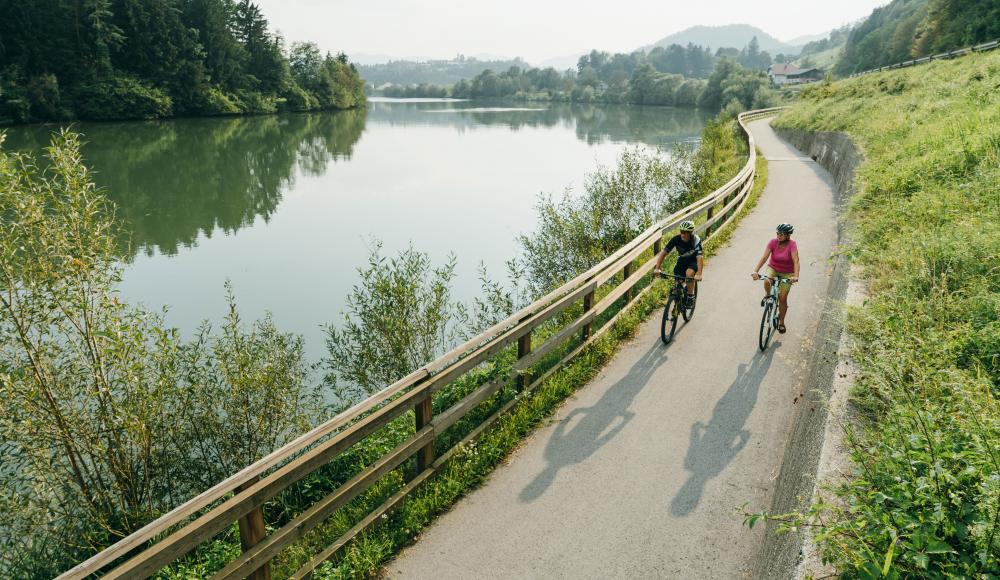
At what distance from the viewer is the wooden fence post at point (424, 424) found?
5527mm

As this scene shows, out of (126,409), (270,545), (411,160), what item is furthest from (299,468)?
(411,160)

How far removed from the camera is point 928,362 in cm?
514

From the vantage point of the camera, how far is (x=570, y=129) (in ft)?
235

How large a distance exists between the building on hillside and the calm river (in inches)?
3880

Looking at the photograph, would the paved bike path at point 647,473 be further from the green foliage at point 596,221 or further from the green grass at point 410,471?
the green foliage at point 596,221

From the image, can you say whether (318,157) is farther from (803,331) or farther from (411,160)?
(803,331)

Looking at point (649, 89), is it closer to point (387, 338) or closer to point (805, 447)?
point (387, 338)

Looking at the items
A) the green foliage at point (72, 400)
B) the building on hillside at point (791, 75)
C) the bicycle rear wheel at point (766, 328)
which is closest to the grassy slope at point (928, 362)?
the bicycle rear wheel at point (766, 328)

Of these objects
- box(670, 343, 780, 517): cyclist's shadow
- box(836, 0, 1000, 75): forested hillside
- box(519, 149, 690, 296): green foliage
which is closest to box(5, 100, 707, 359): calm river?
box(519, 149, 690, 296): green foliage

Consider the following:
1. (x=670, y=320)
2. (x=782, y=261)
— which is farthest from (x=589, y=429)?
(x=782, y=261)

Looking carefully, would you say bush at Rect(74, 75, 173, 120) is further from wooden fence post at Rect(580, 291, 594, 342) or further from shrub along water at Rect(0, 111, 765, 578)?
wooden fence post at Rect(580, 291, 594, 342)

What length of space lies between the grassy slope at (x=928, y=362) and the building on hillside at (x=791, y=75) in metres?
134

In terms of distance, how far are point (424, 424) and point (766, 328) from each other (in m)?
5.78

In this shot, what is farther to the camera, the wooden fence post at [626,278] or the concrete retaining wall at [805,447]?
the wooden fence post at [626,278]
